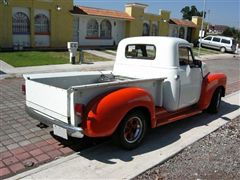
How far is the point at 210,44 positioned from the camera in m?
36.2

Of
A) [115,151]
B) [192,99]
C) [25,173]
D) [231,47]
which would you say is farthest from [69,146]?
[231,47]

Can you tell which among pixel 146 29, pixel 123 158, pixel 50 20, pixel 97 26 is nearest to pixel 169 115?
pixel 123 158

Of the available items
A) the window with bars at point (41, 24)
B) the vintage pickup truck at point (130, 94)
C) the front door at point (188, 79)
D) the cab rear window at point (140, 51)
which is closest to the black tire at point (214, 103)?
the vintage pickup truck at point (130, 94)

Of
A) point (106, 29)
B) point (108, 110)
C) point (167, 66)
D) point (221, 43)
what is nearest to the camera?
point (108, 110)

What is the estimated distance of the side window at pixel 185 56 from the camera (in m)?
6.11

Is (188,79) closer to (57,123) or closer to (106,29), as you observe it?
(57,123)

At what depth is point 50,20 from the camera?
22.3 meters

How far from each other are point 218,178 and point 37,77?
3364 mm

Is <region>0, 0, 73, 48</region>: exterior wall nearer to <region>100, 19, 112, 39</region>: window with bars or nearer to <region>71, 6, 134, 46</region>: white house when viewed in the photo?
<region>71, 6, 134, 46</region>: white house

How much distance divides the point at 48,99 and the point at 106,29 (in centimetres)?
2358

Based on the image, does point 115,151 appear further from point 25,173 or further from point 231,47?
point 231,47

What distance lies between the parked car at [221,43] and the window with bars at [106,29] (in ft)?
44.0

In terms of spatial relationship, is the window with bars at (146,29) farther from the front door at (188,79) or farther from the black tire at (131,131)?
→ the black tire at (131,131)

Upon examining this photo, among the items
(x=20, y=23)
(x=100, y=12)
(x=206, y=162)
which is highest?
(x=100, y=12)
